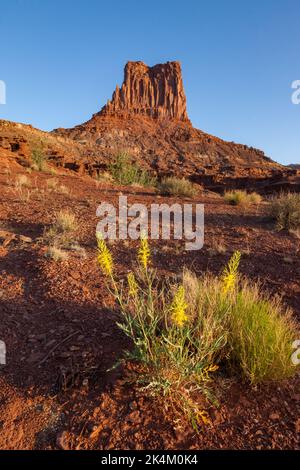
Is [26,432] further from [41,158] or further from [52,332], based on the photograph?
[41,158]

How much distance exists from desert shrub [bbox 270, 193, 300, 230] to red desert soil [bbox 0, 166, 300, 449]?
6.71ft

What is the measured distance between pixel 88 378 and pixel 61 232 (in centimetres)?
381

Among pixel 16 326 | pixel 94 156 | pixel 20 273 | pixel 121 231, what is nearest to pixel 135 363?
pixel 16 326

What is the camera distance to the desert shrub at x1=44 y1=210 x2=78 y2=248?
17.8ft

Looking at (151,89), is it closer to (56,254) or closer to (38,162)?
(38,162)

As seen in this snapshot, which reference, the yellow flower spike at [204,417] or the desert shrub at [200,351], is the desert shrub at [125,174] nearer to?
the desert shrub at [200,351]

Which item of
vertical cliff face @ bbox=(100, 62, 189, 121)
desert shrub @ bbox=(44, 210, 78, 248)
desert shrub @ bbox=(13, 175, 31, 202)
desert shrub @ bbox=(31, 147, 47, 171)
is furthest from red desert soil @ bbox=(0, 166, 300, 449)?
vertical cliff face @ bbox=(100, 62, 189, 121)

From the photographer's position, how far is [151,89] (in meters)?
79.9

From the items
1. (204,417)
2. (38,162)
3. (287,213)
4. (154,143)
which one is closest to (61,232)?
(204,417)

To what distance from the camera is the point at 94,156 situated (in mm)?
38188

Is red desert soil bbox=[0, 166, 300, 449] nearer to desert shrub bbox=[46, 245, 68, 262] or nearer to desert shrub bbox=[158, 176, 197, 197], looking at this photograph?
desert shrub bbox=[46, 245, 68, 262]

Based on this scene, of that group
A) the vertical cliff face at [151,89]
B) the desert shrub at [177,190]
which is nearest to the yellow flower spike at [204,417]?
the desert shrub at [177,190]

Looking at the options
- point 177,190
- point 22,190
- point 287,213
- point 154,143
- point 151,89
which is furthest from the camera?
point 151,89
